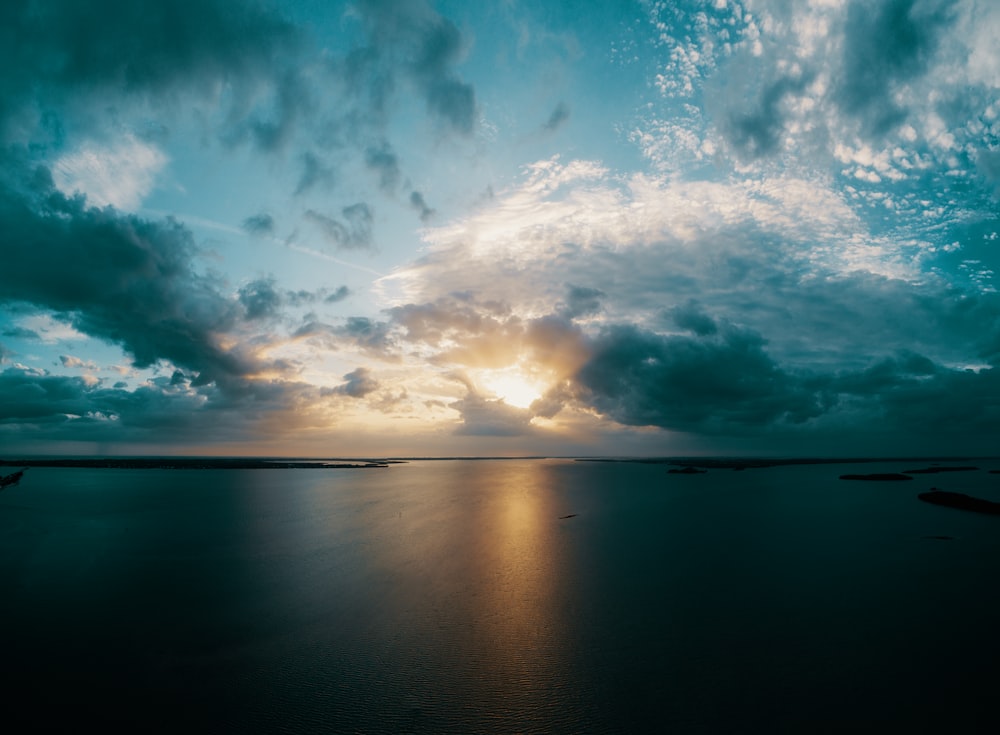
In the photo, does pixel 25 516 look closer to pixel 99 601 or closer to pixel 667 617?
pixel 99 601

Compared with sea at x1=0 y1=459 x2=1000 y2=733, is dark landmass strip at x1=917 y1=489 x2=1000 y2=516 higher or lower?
higher

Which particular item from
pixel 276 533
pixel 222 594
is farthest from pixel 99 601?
pixel 276 533

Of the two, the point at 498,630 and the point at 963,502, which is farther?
the point at 963,502

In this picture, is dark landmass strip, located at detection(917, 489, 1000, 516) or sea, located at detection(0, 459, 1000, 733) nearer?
→ sea, located at detection(0, 459, 1000, 733)

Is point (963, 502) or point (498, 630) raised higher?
point (963, 502)
